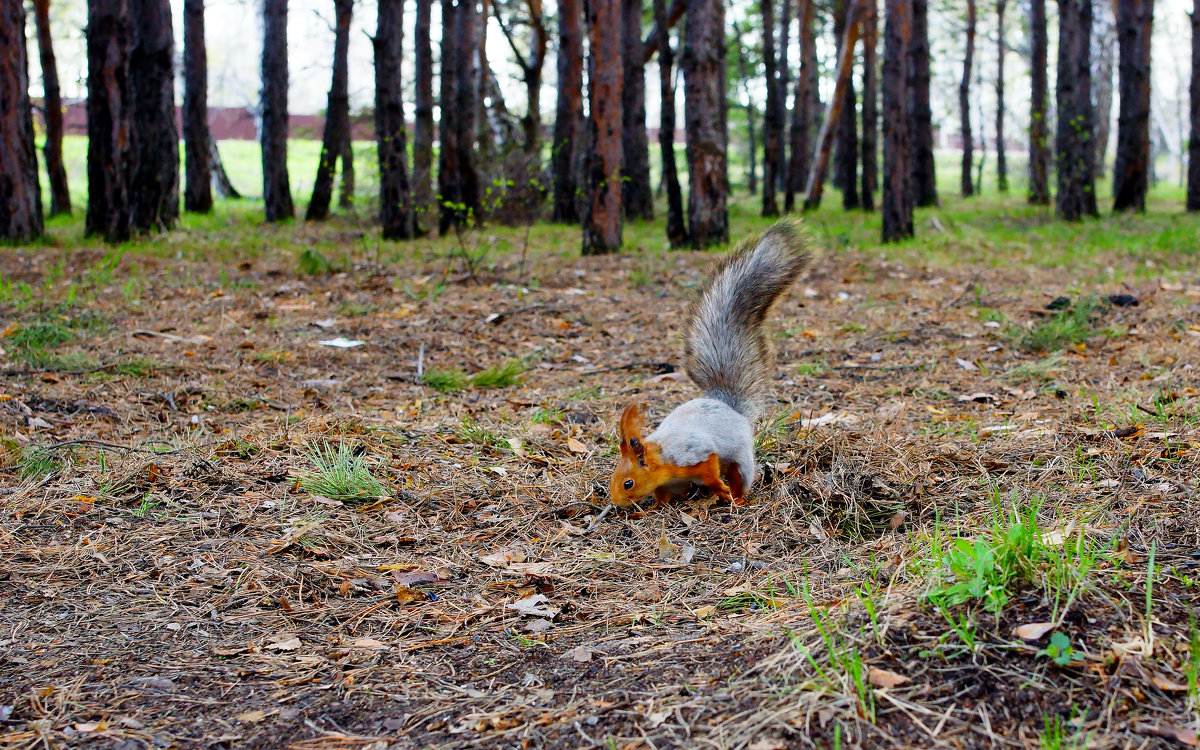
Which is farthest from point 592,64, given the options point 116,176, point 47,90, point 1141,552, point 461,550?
point 47,90

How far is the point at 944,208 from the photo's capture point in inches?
763

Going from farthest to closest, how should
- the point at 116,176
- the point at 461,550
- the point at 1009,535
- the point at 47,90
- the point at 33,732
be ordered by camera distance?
the point at 47,90 < the point at 116,176 < the point at 461,550 < the point at 1009,535 < the point at 33,732

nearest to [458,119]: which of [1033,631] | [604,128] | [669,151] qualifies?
[669,151]

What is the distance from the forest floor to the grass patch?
0.04 feet

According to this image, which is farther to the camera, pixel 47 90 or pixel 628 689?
pixel 47 90

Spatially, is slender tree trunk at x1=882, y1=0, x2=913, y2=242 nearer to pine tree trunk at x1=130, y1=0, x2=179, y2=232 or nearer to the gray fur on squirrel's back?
pine tree trunk at x1=130, y1=0, x2=179, y2=232

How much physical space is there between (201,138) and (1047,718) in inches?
652

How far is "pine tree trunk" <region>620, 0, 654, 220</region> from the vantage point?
14.3 meters

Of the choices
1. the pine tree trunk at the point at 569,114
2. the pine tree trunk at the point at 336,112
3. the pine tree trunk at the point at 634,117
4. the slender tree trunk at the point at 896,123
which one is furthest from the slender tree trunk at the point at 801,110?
the pine tree trunk at the point at 336,112

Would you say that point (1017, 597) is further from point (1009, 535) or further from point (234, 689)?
point (234, 689)

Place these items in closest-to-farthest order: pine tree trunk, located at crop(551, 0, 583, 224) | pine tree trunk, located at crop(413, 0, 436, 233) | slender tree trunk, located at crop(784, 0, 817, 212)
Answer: pine tree trunk, located at crop(413, 0, 436, 233) < pine tree trunk, located at crop(551, 0, 583, 224) < slender tree trunk, located at crop(784, 0, 817, 212)

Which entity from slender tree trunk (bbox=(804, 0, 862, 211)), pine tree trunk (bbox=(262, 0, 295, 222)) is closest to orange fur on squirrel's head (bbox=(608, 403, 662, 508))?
pine tree trunk (bbox=(262, 0, 295, 222))

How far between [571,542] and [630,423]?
45 centimetres

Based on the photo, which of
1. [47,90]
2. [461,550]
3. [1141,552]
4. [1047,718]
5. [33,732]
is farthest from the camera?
[47,90]
